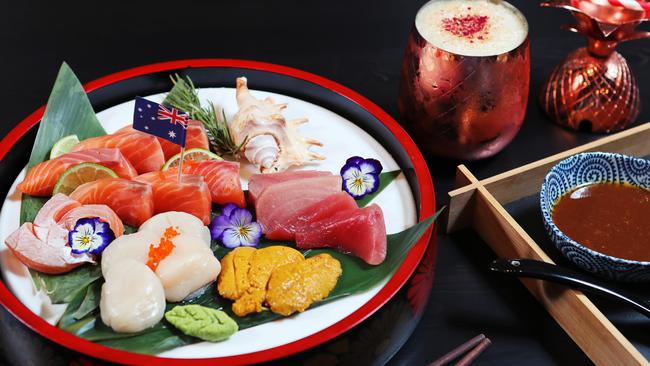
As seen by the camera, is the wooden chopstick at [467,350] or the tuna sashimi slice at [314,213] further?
the tuna sashimi slice at [314,213]

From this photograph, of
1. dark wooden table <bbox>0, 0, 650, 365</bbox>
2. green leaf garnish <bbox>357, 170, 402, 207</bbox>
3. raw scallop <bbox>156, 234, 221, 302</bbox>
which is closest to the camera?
raw scallop <bbox>156, 234, 221, 302</bbox>

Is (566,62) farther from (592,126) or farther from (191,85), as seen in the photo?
(191,85)

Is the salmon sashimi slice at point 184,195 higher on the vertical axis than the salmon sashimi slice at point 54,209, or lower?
lower

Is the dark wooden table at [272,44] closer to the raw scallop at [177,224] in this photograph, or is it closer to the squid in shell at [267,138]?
the squid in shell at [267,138]

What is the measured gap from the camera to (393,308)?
1.88 metres

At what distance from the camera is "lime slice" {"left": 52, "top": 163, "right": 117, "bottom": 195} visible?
83.8 inches

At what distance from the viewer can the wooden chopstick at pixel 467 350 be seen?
191 cm

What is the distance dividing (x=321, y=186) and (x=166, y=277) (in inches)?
19.9

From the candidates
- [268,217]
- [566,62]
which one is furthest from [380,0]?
[268,217]

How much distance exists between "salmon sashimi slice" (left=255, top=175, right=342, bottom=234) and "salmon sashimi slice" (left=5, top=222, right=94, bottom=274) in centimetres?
45

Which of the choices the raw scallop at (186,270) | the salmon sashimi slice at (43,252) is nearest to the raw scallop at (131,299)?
the raw scallop at (186,270)

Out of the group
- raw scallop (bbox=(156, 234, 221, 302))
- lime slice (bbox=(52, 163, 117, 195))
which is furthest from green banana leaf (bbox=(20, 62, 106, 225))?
raw scallop (bbox=(156, 234, 221, 302))

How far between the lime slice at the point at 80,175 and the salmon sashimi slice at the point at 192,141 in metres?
0.20

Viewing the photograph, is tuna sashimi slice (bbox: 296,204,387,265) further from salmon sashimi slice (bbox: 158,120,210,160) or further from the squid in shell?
salmon sashimi slice (bbox: 158,120,210,160)
